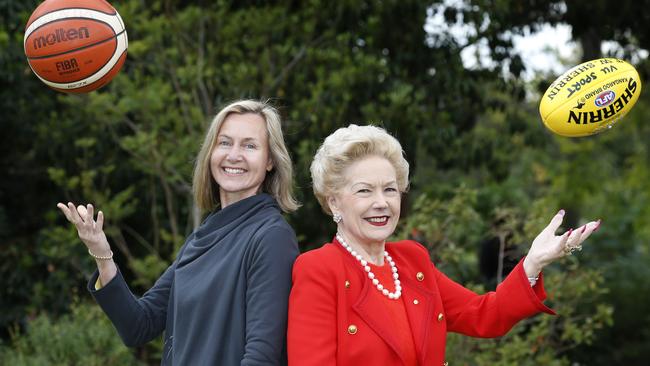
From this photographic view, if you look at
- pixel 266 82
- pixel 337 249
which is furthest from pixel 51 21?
pixel 266 82

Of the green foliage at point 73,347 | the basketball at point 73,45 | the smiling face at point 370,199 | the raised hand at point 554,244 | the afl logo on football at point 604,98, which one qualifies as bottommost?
the green foliage at point 73,347

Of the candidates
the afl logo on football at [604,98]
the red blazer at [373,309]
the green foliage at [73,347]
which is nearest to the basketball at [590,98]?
the afl logo on football at [604,98]

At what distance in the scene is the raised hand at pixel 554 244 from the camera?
9.64ft

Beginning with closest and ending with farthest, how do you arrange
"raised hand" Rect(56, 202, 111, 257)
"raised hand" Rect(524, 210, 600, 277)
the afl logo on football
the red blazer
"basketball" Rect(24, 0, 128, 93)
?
1. the red blazer
2. "raised hand" Rect(524, 210, 600, 277)
3. "raised hand" Rect(56, 202, 111, 257)
4. the afl logo on football
5. "basketball" Rect(24, 0, 128, 93)

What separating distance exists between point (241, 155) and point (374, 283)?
66 cm

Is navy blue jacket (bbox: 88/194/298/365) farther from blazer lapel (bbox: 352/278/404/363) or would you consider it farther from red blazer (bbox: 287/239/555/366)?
blazer lapel (bbox: 352/278/404/363)

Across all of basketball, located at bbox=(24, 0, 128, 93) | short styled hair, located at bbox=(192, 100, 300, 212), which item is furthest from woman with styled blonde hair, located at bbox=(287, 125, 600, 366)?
basketball, located at bbox=(24, 0, 128, 93)

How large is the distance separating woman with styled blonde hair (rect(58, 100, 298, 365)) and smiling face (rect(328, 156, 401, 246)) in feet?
0.74

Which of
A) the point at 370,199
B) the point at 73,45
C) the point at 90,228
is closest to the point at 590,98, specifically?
the point at 370,199

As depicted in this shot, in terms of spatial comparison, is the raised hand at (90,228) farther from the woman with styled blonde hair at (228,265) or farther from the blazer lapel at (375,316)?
the blazer lapel at (375,316)

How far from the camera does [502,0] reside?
7395 mm

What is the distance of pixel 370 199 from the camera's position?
2965 mm

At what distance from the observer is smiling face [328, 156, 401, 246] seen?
9.73 ft

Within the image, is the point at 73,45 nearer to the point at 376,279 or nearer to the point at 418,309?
the point at 376,279
